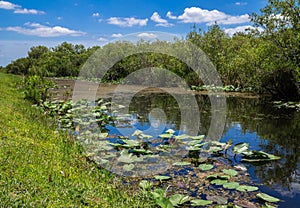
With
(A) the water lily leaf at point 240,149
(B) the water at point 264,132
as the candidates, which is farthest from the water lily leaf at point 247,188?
(A) the water lily leaf at point 240,149

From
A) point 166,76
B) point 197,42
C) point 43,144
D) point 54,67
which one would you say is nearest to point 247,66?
point 197,42

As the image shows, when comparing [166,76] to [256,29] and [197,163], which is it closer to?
[256,29]

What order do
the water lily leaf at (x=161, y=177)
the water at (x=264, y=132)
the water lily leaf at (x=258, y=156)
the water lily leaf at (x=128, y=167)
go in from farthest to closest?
the water lily leaf at (x=258, y=156), the water lily leaf at (x=128, y=167), the water at (x=264, y=132), the water lily leaf at (x=161, y=177)

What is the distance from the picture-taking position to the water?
4492mm

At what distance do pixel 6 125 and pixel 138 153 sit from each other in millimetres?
2677

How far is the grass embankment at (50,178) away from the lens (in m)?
3.06

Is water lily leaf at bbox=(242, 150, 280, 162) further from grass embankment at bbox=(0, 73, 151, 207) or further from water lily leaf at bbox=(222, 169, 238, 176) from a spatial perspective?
grass embankment at bbox=(0, 73, 151, 207)

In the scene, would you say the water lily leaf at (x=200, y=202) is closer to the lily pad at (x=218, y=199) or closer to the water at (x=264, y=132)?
the lily pad at (x=218, y=199)

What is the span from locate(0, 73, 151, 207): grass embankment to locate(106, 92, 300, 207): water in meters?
2.21

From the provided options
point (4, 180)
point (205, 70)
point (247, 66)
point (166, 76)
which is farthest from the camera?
point (166, 76)

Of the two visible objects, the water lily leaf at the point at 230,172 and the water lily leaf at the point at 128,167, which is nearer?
the water lily leaf at the point at 230,172

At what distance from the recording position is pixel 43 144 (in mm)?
5215

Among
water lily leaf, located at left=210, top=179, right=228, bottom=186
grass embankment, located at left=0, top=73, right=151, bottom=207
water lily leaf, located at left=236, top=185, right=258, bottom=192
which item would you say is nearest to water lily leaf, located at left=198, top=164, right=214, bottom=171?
water lily leaf, located at left=210, top=179, right=228, bottom=186

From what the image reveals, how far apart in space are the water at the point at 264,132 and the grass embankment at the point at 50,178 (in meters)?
2.21
